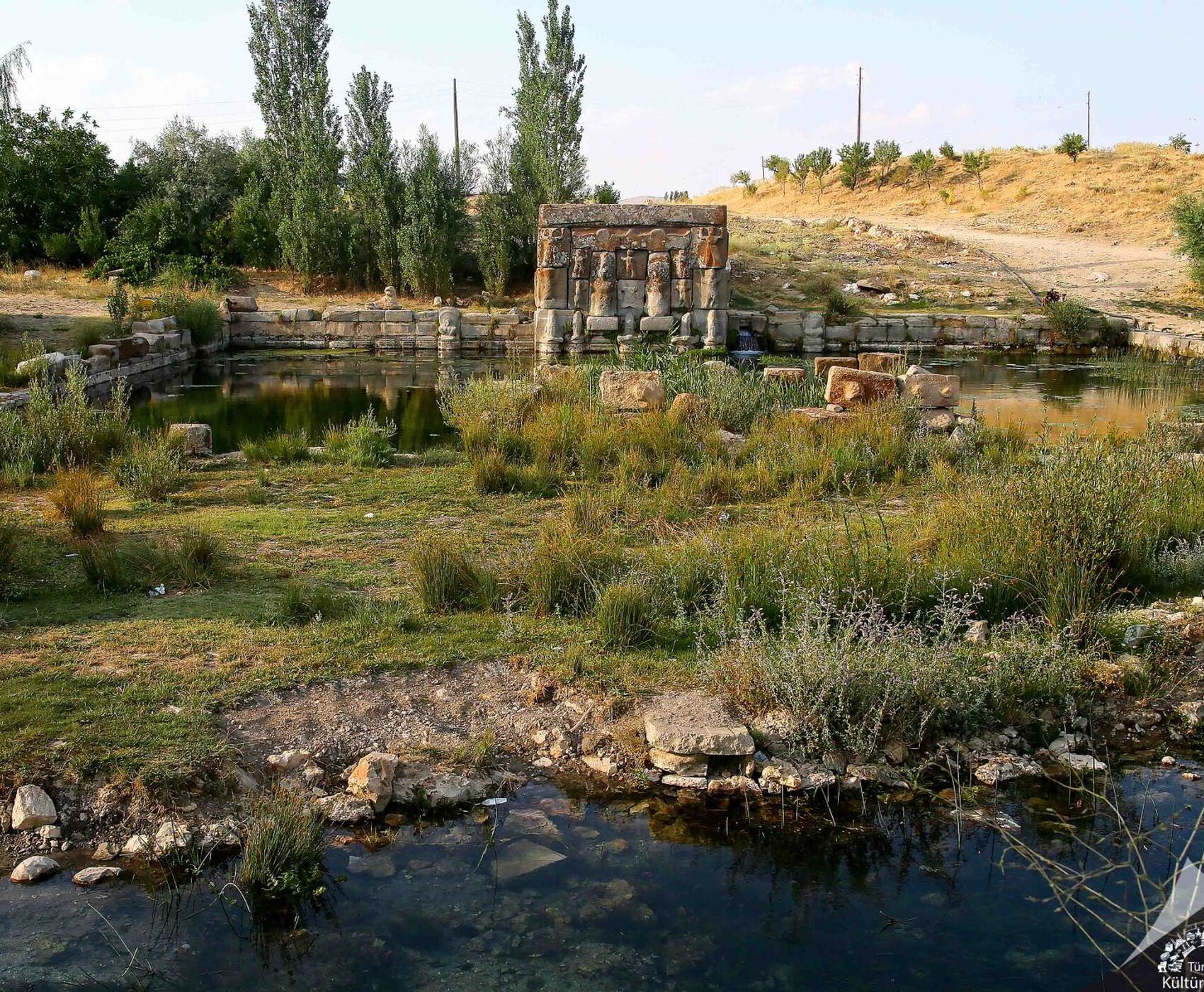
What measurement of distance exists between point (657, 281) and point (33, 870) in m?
17.1

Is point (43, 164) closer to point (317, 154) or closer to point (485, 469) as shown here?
point (317, 154)

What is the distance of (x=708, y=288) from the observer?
65.4 ft

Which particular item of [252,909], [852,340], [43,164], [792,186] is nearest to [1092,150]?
[792,186]

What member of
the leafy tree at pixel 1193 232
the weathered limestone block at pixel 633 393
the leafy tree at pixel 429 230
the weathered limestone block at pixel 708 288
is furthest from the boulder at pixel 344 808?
the leafy tree at pixel 1193 232

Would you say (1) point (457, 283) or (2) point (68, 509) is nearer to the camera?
(2) point (68, 509)

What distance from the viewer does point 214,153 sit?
2961 centimetres

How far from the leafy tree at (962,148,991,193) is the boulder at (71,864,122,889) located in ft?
140

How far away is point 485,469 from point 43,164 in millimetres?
23148

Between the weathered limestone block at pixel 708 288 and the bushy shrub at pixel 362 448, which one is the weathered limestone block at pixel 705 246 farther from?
the bushy shrub at pixel 362 448

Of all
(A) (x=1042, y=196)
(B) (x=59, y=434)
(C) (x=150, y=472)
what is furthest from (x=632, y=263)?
(A) (x=1042, y=196)

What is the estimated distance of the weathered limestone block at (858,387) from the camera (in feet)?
35.9

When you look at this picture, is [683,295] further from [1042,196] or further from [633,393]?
[1042,196]

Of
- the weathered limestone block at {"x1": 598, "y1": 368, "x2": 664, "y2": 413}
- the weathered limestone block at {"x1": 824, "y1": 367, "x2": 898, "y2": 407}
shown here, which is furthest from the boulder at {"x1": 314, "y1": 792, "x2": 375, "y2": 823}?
the weathered limestone block at {"x1": 824, "y1": 367, "x2": 898, "y2": 407}

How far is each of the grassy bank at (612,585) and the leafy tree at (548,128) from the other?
17756mm
